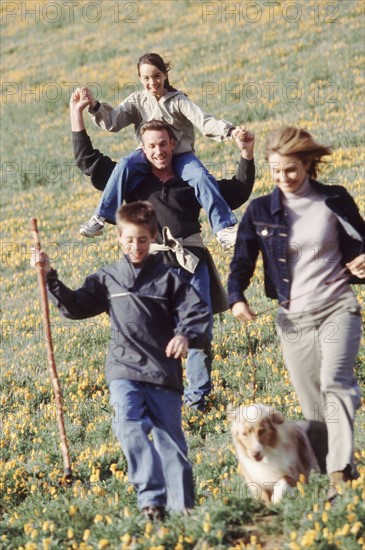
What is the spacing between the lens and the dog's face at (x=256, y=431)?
5250mm

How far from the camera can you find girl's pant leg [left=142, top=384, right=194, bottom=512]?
17.9 ft

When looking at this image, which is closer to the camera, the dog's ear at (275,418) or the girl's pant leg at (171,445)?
the dog's ear at (275,418)

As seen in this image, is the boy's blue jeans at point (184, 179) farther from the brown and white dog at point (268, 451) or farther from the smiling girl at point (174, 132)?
the brown and white dog at point (268, 451)

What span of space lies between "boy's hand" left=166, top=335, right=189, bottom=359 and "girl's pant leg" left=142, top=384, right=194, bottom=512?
1.10 ft

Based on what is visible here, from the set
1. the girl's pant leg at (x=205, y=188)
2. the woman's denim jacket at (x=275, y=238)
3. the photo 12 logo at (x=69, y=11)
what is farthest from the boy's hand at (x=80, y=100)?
the photo 12 logo at (x=69, y=11)

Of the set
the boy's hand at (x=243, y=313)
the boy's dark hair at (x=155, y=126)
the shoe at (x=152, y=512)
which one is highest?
the boy's dark hair at (x=155, y=126)

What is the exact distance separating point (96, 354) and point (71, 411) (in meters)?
1.54

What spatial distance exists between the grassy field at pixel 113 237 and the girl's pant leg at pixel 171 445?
0.17 metres

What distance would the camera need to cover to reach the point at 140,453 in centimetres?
547

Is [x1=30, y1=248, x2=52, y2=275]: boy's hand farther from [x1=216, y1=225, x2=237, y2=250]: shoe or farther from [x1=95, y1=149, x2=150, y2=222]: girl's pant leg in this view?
[x1=216, y1=225, x2=237, y2=250]: shoe

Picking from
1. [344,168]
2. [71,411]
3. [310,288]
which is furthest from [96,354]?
[344,168]

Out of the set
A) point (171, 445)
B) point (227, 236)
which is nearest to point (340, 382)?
point (171, 445)

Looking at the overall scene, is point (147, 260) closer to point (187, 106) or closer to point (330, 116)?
point (187, 106)

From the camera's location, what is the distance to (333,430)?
5.24 metres
